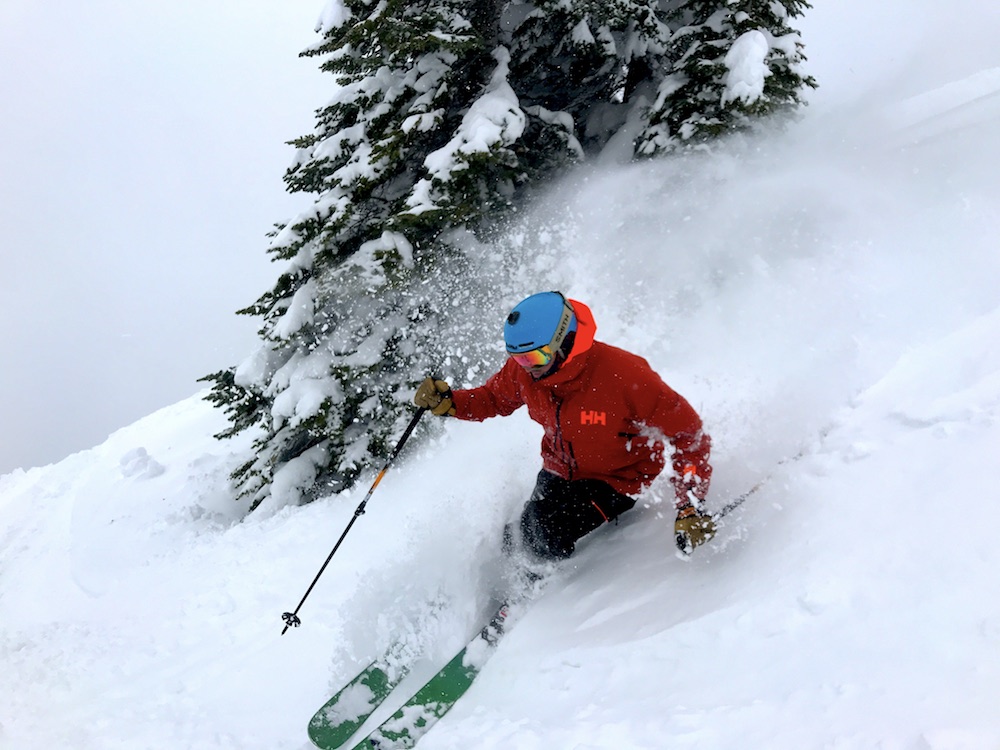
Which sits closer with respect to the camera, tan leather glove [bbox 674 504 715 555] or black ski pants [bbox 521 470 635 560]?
tan leather glove [bbox 674 504 715 555]

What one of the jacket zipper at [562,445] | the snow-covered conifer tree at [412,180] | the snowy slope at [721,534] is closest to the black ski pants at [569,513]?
the jacket zipper at [562,445]

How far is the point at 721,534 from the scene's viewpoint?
12.5ft

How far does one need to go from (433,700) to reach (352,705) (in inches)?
27.2

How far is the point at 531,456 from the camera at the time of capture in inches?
242

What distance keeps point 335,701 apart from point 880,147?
8.40m

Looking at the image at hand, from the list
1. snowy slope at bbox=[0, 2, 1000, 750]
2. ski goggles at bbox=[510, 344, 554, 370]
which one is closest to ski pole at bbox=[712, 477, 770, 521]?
snowy slope at bbox=[0, 2, 1000, 750]

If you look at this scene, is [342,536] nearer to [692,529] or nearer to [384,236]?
[692,529]

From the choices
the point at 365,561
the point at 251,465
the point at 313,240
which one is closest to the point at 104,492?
the point at 251,465

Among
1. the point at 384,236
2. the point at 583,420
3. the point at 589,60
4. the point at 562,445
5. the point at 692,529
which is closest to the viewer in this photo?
the point at 692,529

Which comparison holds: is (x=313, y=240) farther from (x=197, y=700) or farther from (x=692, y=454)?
(x=692, y=454)

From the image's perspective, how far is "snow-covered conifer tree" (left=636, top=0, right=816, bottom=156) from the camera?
23.1 feet

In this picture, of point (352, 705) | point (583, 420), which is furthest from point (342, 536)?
point (583, 420)

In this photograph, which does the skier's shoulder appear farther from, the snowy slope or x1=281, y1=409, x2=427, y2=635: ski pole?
x1=281, y1=409, x2=427, y2=635: ski pole

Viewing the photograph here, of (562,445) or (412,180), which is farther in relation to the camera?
(412,180)
